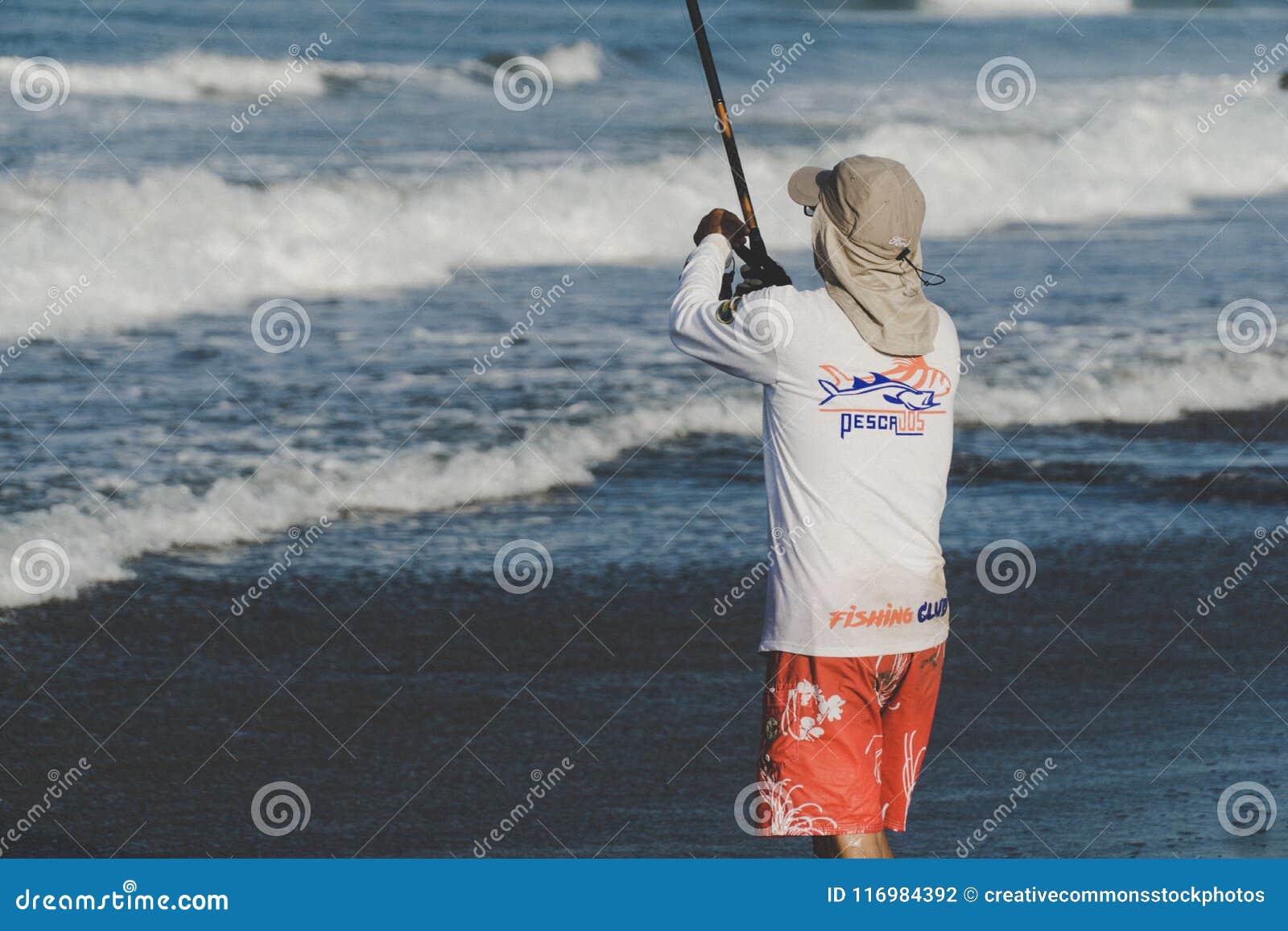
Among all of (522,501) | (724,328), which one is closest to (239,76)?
(522,501)

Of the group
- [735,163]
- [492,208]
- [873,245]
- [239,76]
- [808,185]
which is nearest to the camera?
[873,245]

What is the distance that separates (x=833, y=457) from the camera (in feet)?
10.3

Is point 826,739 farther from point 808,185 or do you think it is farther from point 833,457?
point 808,185

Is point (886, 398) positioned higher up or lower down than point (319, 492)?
lower down

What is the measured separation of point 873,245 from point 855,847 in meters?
1.19

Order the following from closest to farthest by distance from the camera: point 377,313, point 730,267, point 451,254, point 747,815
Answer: point 730,267
point 747,815
point 377,313
point 451,254

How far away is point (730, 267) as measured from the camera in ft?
11.8

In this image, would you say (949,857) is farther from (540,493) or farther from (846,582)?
(540,493)

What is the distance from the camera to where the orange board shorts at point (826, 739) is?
126 inches

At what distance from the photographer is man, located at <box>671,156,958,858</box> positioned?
124 inches

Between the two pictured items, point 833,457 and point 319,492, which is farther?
point 319,492

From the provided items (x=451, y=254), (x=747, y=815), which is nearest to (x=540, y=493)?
(x=747, y=815)

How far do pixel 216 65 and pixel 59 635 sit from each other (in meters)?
17.4

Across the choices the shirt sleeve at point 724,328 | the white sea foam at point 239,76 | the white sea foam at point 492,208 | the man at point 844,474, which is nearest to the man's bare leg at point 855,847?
the man at point 844,474
